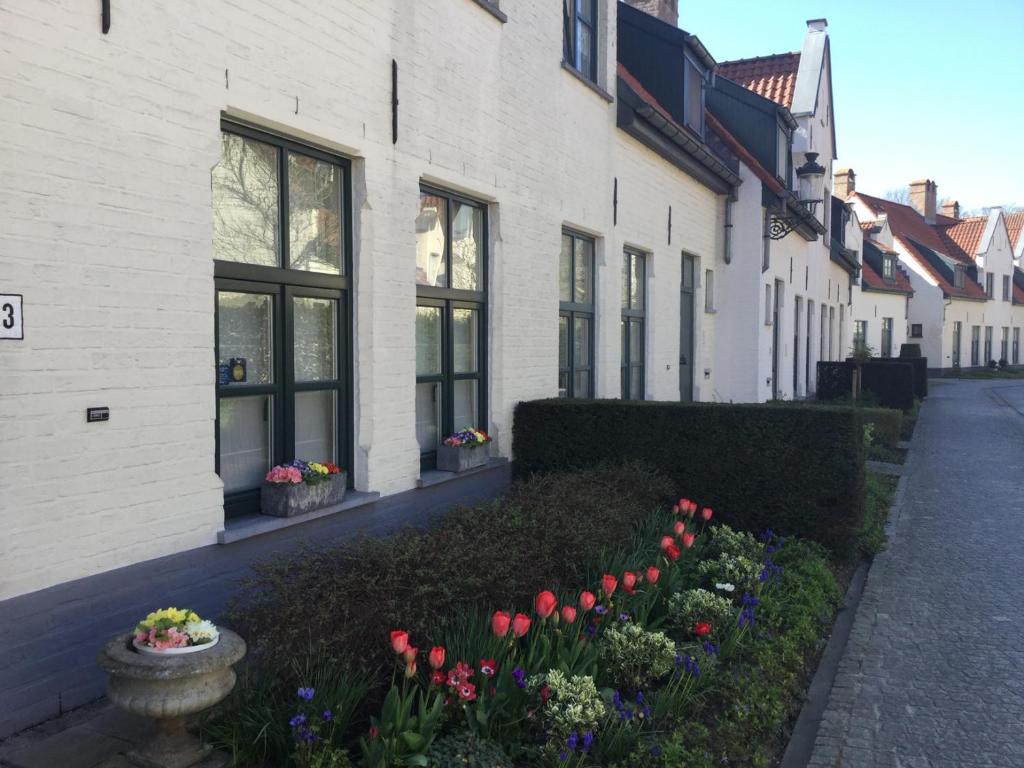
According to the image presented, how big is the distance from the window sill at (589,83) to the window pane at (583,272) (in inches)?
65.4

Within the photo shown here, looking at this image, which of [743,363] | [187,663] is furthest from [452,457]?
[743,363]

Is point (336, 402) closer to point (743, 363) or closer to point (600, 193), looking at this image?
point (600, 193)

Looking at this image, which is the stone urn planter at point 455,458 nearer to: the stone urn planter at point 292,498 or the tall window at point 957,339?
the stone urn planter at point 292,498

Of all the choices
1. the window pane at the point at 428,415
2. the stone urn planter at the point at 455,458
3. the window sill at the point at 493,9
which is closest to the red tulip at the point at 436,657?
the window pane at the point at 428,415

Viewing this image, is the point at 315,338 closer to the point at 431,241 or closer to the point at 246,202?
the point at 246,202

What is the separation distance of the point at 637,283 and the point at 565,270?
241 centimetres

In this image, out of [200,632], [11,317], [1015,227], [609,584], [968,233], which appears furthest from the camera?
[1015,227]

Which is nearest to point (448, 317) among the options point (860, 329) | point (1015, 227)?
point (860, 329)

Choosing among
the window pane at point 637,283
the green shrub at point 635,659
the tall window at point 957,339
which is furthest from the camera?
the tall window at point 957,339

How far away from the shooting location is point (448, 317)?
289 inches

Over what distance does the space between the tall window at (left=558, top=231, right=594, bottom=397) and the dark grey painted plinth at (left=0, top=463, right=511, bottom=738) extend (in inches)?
195

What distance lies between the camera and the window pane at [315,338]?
5578 millimetres

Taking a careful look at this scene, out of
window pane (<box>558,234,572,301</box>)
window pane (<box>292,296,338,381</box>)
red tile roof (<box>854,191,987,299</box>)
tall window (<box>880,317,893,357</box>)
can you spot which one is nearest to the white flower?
window pane (<box>292,296,338,381</box>)

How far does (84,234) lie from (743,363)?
44.6 feet
